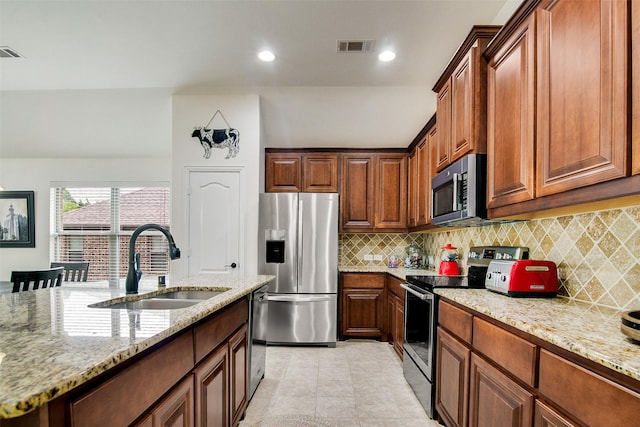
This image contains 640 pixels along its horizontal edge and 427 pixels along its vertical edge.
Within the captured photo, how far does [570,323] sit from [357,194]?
302cm

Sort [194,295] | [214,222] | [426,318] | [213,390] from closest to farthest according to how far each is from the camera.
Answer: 1. [213,390]
2. [194,295]
3. [426,318]
4. [214,222]

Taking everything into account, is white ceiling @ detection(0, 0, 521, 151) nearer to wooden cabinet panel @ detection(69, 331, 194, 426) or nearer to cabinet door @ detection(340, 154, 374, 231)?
A: cabinet door @ detection(340, 154, 374, 231)

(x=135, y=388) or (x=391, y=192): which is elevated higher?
(x=391, y=192)

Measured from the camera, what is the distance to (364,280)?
12.6 feet

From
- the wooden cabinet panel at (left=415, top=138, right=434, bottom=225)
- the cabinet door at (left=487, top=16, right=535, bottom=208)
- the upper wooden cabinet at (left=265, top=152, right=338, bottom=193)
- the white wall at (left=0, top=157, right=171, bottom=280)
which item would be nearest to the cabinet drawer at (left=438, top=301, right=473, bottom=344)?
the cabinet door at (left=487, top=16, right=535, bottom=208)

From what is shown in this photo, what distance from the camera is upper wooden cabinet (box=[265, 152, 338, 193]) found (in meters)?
4.14

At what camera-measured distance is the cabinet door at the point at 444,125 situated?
7.88 feet

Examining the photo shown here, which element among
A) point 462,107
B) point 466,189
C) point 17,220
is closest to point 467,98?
point 462,107

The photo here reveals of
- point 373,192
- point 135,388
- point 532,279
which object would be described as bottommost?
point 135,388

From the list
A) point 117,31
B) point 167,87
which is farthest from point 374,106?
point 117,31

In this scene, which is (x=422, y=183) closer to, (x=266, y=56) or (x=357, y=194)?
(x=357, y=194)

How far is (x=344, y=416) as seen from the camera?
2.21 m

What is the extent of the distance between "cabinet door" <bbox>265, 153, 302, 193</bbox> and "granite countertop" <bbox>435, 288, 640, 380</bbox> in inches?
102

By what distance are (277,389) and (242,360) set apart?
0.75m
